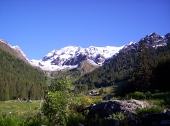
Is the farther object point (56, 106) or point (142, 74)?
point (142, 74)

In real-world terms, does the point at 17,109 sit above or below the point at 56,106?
below

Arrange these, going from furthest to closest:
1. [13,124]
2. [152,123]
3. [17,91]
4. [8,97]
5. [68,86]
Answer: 1. [17,91]
2. [8,97]
3. [68,86]
4. [13,124]
5. [152,123]

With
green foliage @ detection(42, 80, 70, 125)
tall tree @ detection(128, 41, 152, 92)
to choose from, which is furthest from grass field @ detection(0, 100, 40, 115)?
tall tree @ detection(128, 41, 152, 92)

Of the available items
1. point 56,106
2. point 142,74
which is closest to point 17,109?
point 56,106

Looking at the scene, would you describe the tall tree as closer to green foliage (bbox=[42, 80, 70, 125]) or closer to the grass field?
the grass field

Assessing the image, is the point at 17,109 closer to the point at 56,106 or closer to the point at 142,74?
the point at 56,106

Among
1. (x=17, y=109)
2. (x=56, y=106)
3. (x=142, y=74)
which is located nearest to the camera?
(x=56, y=106)

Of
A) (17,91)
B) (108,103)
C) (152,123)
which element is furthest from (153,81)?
(17,91)

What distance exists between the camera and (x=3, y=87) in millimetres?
112875

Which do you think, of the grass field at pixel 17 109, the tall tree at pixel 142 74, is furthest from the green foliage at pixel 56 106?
the tall tree at pixel 142 74

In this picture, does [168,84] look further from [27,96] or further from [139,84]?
[27,96]

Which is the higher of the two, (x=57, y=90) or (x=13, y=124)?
(x=57, y=90)

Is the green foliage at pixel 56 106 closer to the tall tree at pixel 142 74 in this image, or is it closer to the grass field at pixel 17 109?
the grass field at pixel 17 109

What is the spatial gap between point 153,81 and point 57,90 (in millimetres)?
51693
